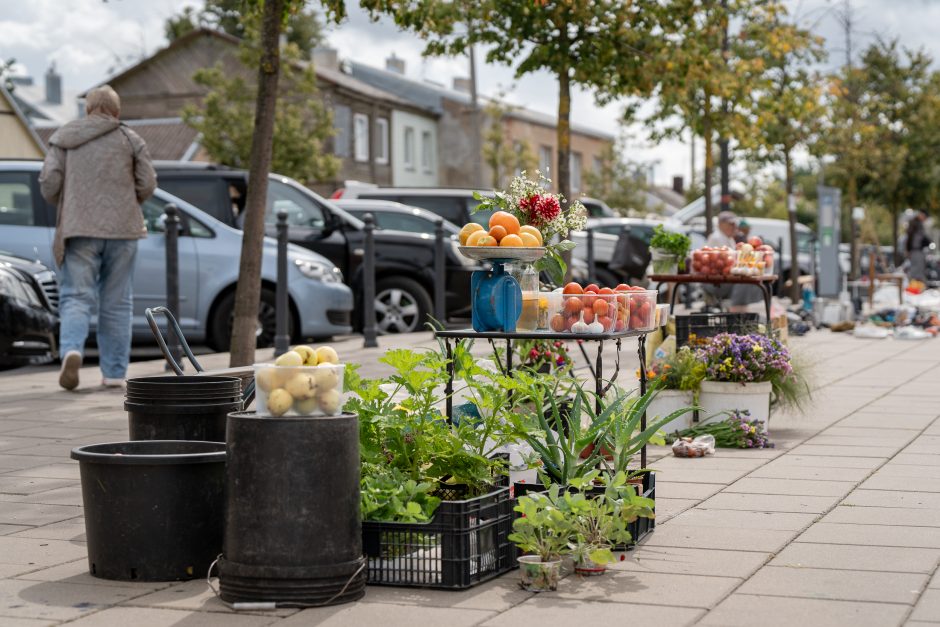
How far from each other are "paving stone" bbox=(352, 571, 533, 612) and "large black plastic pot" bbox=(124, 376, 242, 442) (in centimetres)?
122

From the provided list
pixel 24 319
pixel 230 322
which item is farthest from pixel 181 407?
pixel 230 322

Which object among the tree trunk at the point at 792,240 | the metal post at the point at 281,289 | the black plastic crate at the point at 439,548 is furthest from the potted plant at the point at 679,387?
the tree trunk at the point at 792,240

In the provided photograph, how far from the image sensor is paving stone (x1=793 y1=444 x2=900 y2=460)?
7738mm

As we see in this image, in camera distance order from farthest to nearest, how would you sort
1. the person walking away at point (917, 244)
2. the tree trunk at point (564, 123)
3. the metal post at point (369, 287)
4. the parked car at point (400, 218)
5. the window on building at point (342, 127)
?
the window on building at point (342, 127) < the person walking away at point (917, 244) < the parked car at point (400, 218) < the tree trunk at point (564, 123) < the metal post at point (369, 287)

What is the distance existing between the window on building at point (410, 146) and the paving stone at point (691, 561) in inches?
1937

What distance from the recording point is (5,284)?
1186cm

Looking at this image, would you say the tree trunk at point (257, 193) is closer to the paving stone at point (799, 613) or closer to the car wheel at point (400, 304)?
the car wheel at point (400, 304)

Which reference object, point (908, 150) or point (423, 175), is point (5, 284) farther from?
point (423, 175)

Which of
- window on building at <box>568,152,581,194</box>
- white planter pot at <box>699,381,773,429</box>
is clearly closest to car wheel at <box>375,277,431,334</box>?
white planter pot at <box>699,381,773,429</box>

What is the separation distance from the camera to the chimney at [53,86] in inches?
3246

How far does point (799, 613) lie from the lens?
14.1 feet

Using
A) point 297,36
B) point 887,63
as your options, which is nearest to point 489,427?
point 887,63

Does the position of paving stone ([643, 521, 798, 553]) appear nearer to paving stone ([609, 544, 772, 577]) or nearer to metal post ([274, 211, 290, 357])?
paving stone ([609, 544, 772, 577])

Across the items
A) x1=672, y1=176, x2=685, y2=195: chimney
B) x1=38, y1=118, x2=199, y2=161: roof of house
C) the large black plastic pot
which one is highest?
x1=672, y1=176, x2=685, y2=195: chimney
